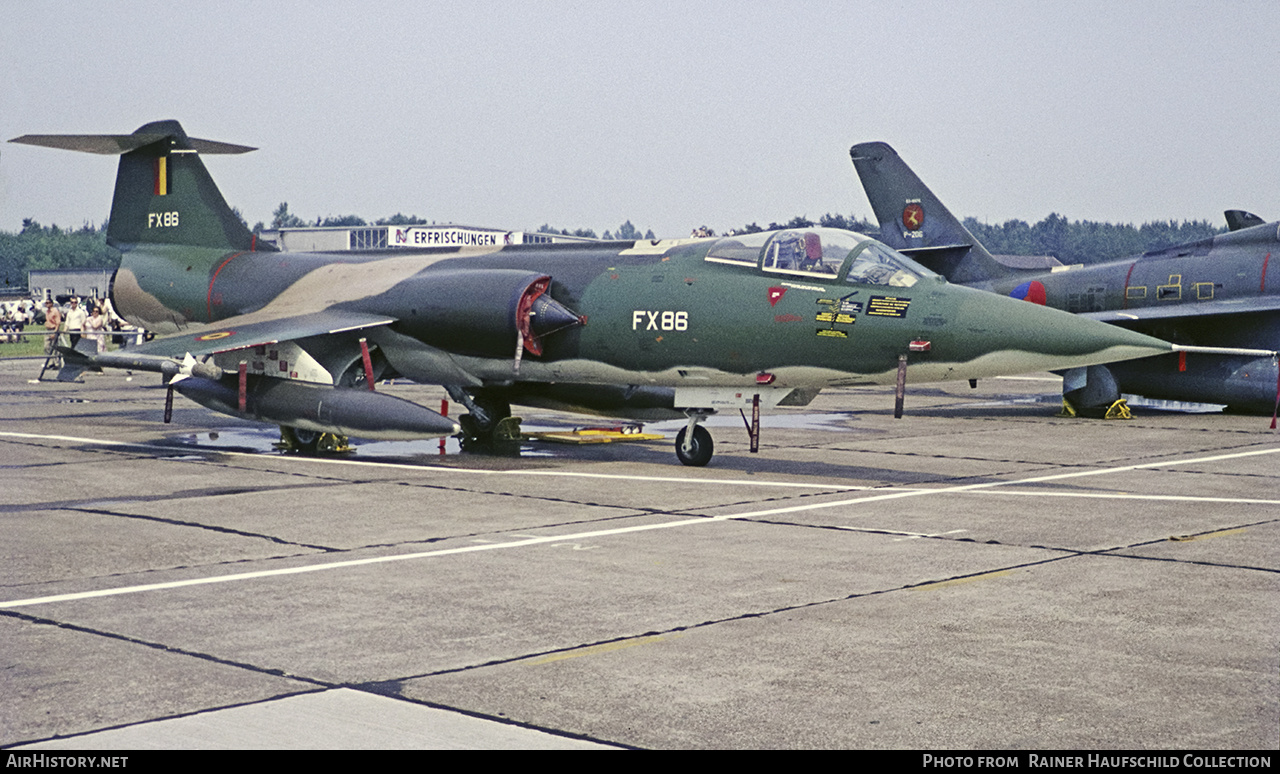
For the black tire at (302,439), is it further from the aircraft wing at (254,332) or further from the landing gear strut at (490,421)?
the landing gear strut at (490,421)

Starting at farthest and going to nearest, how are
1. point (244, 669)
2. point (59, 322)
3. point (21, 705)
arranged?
1. point (59, 322)
2. point (244, 669)
3. point (21, 705)

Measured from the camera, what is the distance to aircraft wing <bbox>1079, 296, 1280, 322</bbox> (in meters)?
22.7

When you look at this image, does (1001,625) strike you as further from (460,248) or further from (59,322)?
(59,322)

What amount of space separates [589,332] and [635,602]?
760cm

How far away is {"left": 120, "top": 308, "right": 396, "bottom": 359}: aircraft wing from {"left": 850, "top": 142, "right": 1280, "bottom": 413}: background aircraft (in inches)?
507

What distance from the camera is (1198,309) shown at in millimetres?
23516

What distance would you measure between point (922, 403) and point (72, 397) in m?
16.7

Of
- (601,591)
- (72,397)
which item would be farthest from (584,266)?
(72,397)

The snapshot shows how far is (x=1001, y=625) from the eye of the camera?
7.56 m

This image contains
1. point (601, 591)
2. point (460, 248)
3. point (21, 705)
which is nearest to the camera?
point (21, 705)

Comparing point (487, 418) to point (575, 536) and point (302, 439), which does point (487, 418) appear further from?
point (575, 536)

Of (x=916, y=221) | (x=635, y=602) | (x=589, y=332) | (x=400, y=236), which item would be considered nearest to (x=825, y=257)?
(x=589, y=332)

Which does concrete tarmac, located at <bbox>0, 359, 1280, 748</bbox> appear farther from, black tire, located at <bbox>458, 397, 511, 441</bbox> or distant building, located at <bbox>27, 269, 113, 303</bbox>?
distant building, located at <bbox>27, 269, 113, 303</bbox>

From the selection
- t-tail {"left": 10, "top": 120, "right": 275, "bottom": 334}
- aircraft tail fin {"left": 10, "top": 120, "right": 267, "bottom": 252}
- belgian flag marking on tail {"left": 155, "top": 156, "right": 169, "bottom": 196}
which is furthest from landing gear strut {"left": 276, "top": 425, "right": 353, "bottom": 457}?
belgian flag marking on tail {"left": 155, "top": 156, "right": 169, "bottom": 196}
